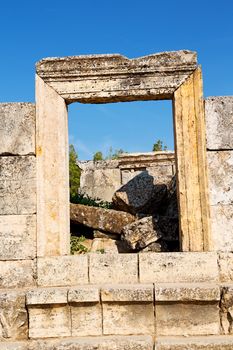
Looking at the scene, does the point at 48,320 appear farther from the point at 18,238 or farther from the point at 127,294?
the point at 18,238

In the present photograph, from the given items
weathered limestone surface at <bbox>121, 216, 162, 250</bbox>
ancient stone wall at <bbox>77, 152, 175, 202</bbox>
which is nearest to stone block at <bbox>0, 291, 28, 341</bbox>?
weathered limestone surface at <bbox>121, 216, 162, 250</bbox>

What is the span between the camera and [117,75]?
5.85 meters

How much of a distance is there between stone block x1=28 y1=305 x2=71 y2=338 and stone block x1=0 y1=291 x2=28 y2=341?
9 cm

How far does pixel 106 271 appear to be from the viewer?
18.0ft

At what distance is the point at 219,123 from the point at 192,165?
67 centimetres

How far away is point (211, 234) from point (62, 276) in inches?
78.7

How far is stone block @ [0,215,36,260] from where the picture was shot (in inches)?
221

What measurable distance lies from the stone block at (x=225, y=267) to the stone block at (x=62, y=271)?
1721 millimetres

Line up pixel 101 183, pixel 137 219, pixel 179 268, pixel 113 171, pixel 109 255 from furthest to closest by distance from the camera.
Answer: pixel 113 171
pixel 101 183
pixel 137 219
pixel 109 255
pixel 179 268

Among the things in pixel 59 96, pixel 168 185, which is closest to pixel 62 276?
pixel 59 96

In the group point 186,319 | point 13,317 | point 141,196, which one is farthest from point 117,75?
point 13,317

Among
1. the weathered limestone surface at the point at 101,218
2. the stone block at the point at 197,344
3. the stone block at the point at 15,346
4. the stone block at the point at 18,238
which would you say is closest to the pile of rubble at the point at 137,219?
the weathered limestone surface at the point at 101,218

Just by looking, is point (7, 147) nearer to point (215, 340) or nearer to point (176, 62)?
point (176, 62)

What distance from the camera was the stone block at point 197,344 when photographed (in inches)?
177
